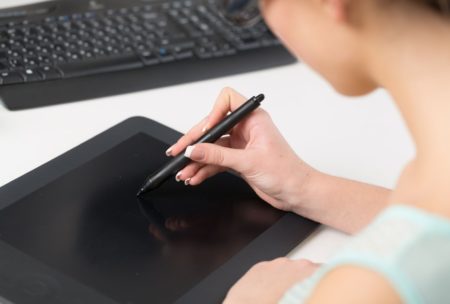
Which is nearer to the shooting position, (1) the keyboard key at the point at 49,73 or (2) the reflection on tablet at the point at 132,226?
(2) the reflection on tablet at the point at 132,226

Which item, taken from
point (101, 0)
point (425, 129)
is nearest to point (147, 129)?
point (101, 0)

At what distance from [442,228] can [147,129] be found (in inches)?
20.0

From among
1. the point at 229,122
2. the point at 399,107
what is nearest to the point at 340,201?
the point at 229,122

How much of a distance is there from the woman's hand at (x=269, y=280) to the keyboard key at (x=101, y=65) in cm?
40

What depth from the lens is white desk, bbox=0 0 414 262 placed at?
0.95m

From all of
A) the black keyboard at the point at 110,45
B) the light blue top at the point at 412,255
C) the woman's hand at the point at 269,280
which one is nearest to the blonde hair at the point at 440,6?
the light blue top at the point at 412,255

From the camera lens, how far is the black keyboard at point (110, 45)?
3.36 ft

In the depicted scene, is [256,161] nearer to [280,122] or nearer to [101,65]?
[280,122]

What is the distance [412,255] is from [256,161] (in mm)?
354

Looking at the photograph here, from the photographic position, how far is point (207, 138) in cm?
89

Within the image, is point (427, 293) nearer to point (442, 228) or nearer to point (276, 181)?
point (442, 228)

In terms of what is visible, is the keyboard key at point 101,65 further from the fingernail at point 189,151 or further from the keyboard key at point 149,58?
the fingernail at point 189,151

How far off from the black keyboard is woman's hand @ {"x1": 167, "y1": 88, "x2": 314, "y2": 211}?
19 centimetres

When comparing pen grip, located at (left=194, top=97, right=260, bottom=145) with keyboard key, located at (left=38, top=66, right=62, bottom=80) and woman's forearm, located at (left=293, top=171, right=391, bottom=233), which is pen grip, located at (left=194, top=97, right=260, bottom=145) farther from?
keyboard key, located at (left=38, top=66, right=62, bottom=80)
